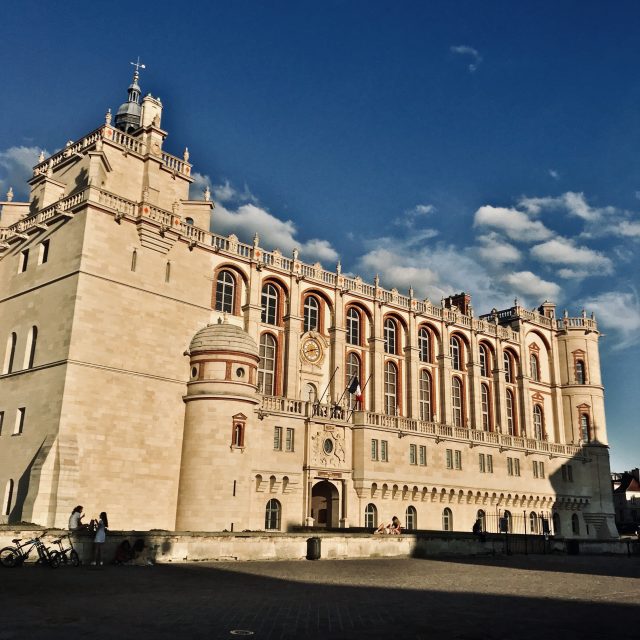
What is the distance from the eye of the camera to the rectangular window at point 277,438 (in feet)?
144

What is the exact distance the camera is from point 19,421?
126 ft

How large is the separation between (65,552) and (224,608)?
11910mm

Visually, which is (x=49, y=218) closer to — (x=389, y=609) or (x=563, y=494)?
(x=389, y=609)

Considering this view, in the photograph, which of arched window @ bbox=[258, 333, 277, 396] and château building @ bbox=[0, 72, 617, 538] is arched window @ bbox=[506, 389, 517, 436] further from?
arched window @ bbox=[258, 333, 277, 396]

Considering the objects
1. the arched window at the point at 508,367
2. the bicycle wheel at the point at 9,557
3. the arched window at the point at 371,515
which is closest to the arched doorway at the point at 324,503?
the arched window at the point at 371,515

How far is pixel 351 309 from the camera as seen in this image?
181ft

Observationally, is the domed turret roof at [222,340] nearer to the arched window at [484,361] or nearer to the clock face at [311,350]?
the clock face at [311,350]

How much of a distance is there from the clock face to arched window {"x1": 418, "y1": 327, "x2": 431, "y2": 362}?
12.4 meters

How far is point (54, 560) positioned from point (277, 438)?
21.3 m

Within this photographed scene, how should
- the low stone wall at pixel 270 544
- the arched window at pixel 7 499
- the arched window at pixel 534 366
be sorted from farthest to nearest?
the arched window at pixel 534 366 → the arched window at pixel 7 499 → the low stone wall at pixel 270 544

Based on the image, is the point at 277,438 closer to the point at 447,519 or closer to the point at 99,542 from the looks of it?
the point at 447,519

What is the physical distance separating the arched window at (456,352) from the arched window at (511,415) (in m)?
7.69

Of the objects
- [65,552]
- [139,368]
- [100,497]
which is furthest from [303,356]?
[65,552]

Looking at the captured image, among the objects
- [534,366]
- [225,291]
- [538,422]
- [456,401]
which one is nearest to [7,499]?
[225,291]
